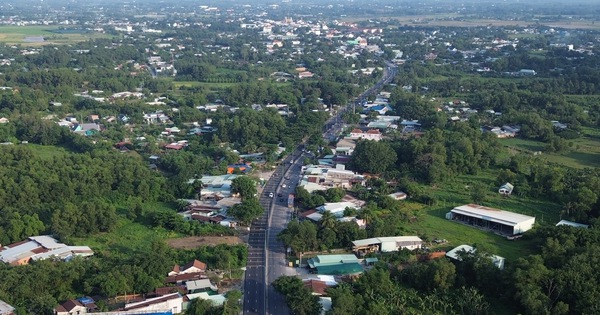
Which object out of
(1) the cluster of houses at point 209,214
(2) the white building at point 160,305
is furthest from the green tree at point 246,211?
(2) the white building at point 160,305

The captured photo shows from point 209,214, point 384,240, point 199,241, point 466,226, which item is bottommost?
point 466,226

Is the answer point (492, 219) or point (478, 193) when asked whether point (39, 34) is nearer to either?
point (478, 193)

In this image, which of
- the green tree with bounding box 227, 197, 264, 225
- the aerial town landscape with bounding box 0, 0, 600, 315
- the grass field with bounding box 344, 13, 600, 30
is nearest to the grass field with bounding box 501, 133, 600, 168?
the aerial town landscape with bounding box 0, 0, 600, 315

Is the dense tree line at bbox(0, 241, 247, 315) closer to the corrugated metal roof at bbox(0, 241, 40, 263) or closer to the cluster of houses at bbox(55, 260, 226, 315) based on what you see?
the cluster of houses at bbox(55, 260, 226, 315)

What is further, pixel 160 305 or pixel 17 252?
pixel 17 252

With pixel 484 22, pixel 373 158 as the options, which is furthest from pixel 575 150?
pixel 484 22

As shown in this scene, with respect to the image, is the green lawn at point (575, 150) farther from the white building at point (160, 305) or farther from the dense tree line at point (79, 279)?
the white building at point (160, 305)

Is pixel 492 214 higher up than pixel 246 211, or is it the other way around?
pixel 246 211
